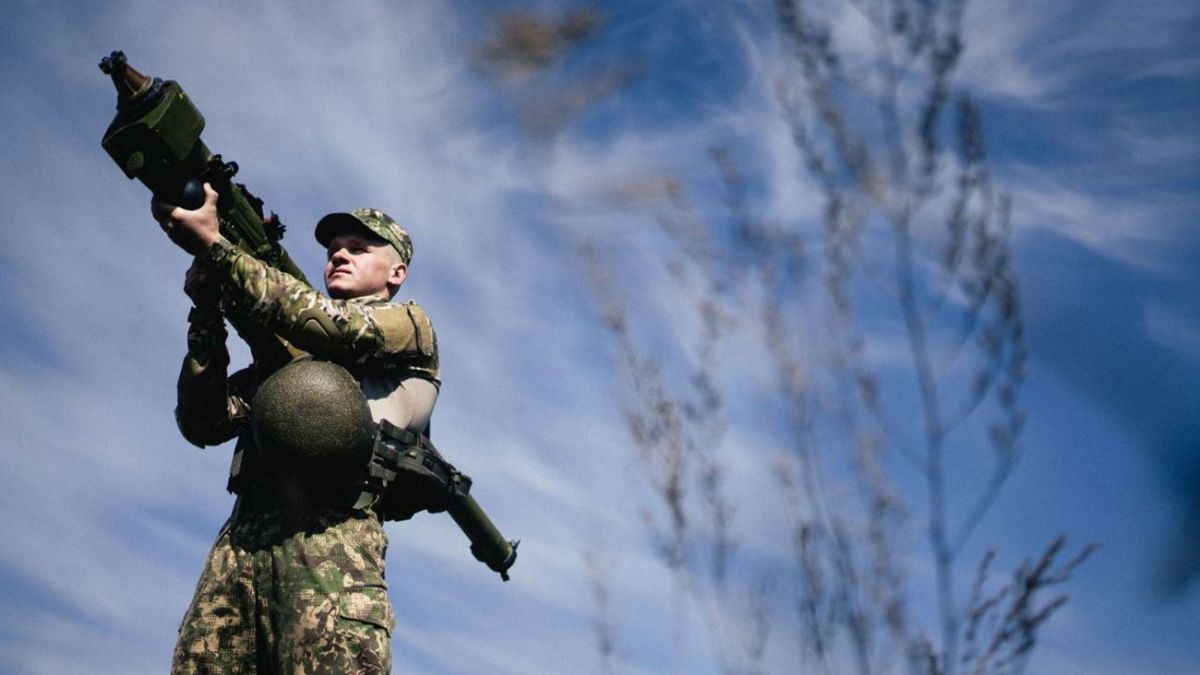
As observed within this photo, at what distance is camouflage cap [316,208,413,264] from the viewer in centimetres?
545

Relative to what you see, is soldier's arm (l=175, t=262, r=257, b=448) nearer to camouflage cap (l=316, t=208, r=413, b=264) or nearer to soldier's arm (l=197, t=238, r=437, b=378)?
soldier's arm (l=197, t=238, r=437, b=378)

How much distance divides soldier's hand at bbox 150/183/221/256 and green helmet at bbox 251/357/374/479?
0.70 metres

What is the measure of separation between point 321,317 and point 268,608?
51.2 inches

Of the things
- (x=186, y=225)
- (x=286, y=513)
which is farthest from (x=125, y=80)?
(x=286, y=513)

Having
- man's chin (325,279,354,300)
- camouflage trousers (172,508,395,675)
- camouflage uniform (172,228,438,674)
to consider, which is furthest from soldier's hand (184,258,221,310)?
camouflage trousers (172,508,395,675)

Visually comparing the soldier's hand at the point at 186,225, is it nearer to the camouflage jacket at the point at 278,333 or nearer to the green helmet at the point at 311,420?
the camouflage jacket at the point at 278,333

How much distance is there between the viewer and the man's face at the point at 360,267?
5.34 m

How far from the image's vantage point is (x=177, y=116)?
4438 millimetres

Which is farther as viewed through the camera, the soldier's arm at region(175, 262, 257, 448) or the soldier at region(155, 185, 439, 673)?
the soldier's arm at region(175, 262, 257, 448)

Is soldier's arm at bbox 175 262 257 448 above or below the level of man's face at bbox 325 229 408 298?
below

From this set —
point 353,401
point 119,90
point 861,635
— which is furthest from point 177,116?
point 861,635

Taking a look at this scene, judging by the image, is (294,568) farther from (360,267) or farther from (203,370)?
(360,267)

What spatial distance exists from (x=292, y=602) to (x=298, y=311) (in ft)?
4.14

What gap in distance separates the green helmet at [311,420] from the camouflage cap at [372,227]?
1159 mm
